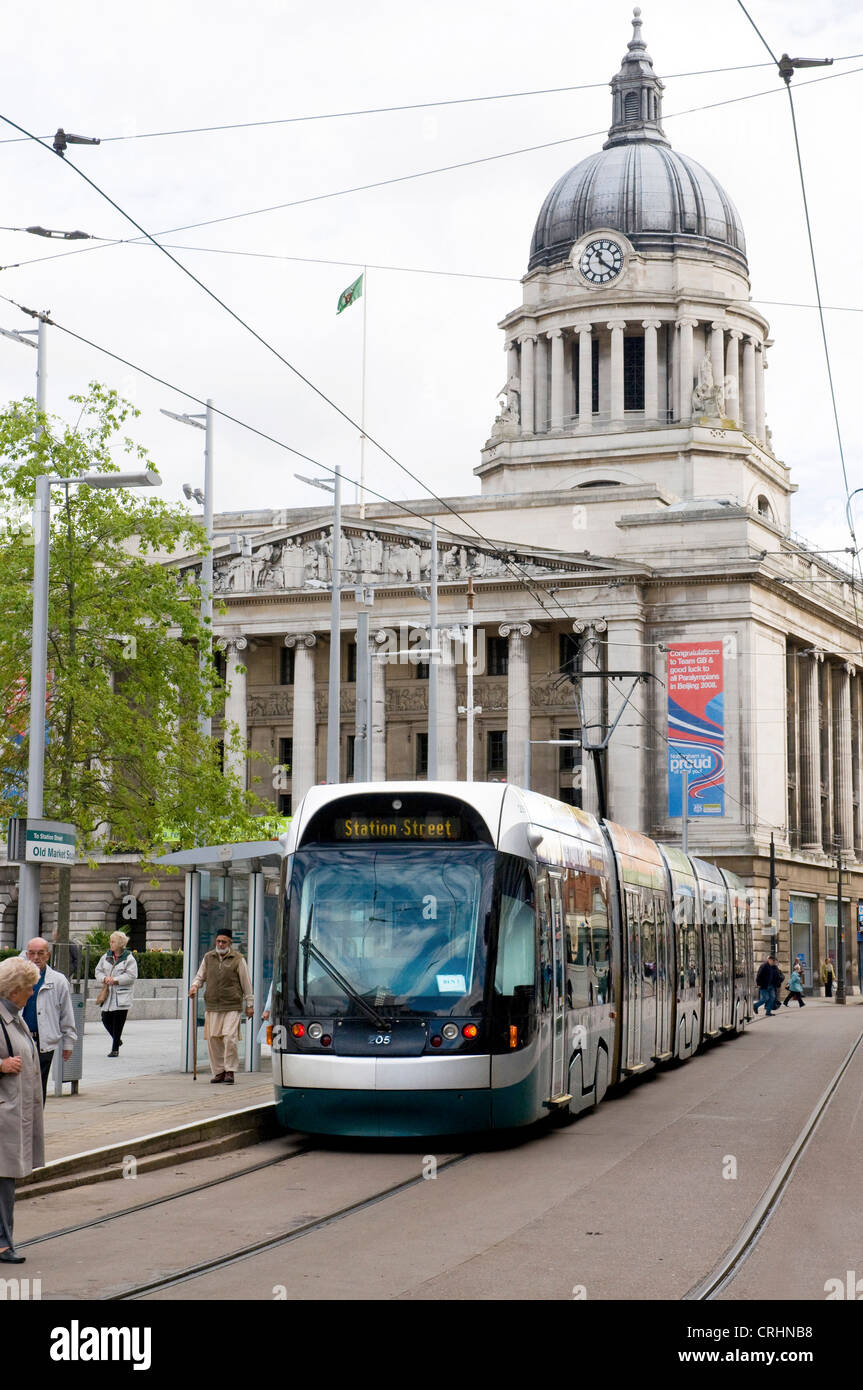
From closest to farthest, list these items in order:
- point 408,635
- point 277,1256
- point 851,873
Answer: point 277,1256 < point 408,635 < point 851,873

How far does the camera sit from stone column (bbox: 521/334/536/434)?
8962cm

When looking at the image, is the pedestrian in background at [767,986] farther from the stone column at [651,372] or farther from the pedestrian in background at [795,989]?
the stone column at [651,372]

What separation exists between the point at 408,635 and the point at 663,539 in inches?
410

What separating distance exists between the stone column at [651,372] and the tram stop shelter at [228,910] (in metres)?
65.8

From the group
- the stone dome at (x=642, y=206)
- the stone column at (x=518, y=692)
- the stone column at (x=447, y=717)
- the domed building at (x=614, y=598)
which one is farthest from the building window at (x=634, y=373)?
the stone column at (x=447, y=717)

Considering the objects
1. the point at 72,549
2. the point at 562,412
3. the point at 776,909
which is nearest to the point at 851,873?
the point at 776,909

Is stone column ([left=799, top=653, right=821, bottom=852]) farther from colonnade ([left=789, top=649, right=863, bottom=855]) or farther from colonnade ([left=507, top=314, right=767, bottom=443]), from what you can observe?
colonnade ([left=507, top=314, right=767, bottom=443])

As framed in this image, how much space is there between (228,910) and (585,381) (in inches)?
2658

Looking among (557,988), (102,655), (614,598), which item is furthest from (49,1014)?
(614,598)

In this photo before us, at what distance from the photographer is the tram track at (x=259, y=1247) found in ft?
30.4

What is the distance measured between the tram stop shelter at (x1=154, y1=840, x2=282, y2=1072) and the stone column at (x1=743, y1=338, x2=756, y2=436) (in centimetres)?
7048

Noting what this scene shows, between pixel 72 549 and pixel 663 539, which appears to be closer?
pixel 72 549

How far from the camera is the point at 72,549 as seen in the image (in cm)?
3050
